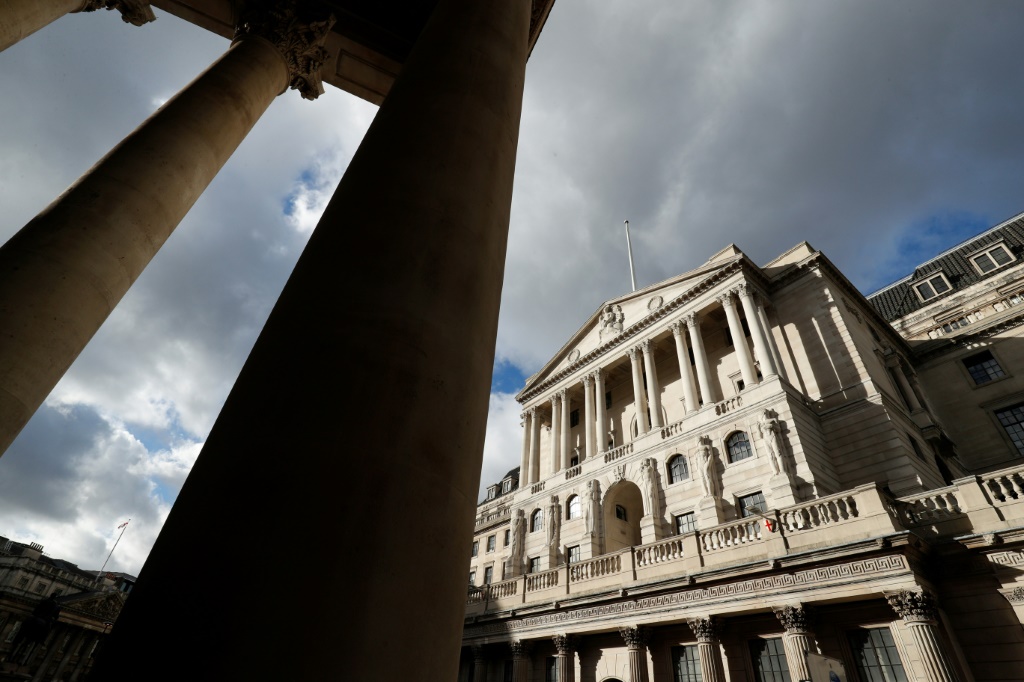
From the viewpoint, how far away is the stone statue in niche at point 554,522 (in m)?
33.2

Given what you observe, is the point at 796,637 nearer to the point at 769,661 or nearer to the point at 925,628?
the point at 769,661

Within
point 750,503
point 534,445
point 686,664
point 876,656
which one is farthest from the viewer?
point 534,445

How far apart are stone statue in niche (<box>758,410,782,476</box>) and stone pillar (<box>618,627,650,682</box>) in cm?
965

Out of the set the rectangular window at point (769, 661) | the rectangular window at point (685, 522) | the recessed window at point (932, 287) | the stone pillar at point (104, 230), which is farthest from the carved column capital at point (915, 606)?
the recessed window at point (932, 287)

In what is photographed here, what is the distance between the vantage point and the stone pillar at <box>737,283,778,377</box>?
91.9 ft

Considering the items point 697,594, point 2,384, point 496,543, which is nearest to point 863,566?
point 697,594

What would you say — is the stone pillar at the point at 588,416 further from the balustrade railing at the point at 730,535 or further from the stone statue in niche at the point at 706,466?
the balustrade railing at the point at 730,535

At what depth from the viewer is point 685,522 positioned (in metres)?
27.6

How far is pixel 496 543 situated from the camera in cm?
4628

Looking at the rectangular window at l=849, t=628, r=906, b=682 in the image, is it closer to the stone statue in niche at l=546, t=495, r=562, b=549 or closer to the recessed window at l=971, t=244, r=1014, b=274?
the stone statue in niche at l=546, t=495, r=562, b=549

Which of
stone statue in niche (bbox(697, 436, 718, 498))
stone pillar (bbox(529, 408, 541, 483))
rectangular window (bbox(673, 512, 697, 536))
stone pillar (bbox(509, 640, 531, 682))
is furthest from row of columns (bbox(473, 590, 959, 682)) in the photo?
stone pillar (bbox(529, 408, 541, 483))

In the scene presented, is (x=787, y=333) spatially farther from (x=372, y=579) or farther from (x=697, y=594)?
(x=372, y=579)

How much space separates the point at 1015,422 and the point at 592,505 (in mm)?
24646

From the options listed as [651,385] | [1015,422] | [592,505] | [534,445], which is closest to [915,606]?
[592,505]
